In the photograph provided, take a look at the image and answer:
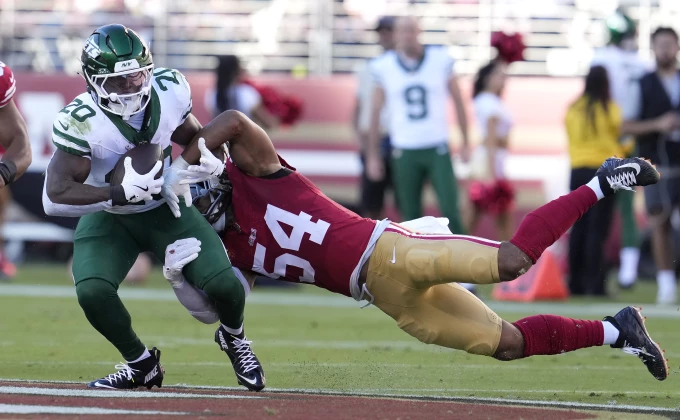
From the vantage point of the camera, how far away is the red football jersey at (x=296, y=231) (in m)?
4.54

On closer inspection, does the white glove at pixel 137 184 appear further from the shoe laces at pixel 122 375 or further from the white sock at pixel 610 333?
the white sock at pixel 610 333

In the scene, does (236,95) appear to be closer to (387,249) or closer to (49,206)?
(49,206)

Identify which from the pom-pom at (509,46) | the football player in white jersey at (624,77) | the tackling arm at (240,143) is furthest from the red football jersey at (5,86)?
the pom-pom at (509,46)

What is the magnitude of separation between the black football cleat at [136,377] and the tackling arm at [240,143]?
2.69 feet

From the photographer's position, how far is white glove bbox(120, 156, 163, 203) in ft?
14.3

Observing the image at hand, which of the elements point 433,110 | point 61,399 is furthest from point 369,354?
point 433,110

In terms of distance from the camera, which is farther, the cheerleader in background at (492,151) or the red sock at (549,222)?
the cheerleader in background at (492,151)

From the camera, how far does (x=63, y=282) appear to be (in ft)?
33.7

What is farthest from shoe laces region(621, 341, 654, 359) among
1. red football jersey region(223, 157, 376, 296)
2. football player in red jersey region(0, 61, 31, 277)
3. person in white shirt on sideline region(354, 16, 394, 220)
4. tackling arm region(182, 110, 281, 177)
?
person in white shirt on sideline region(354, 16, 394, 220)

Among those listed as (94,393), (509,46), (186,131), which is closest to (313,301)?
(509,46)

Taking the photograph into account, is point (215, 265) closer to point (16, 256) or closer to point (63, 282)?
point (63, 282)

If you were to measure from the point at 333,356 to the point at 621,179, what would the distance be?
6.27 feet

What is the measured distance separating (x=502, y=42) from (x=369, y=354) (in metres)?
4.69

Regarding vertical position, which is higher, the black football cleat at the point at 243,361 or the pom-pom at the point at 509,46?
the pom-pom at the point at 509,46
